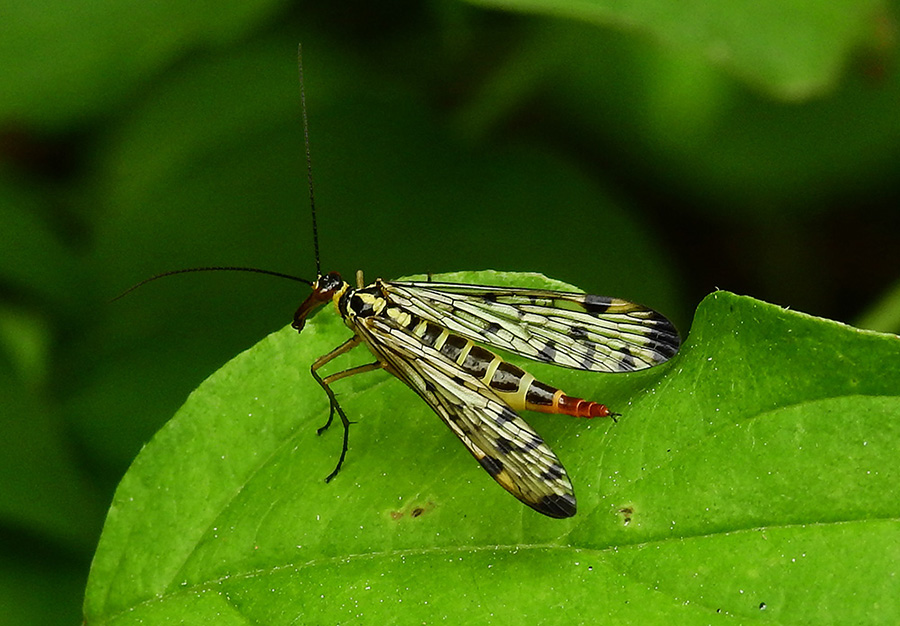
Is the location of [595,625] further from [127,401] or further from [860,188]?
[860,188]

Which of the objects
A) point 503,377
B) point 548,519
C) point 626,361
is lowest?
point 548,519

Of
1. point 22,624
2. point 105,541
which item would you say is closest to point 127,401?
point 22,624

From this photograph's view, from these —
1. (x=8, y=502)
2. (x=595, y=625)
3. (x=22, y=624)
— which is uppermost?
(x=595, y=625)

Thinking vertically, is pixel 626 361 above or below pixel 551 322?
above

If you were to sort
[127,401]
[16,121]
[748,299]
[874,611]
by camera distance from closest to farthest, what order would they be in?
1. [874,611]
2. [748,299]
3. [127,401]
4. [16,121]

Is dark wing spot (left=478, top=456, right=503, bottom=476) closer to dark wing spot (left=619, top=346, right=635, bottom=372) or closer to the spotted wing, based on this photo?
the spotted wing

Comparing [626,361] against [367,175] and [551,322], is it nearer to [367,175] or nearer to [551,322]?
[551,322]

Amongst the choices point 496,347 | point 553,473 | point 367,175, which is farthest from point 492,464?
point 367,175

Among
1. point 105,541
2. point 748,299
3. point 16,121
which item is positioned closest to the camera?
point 748,299
